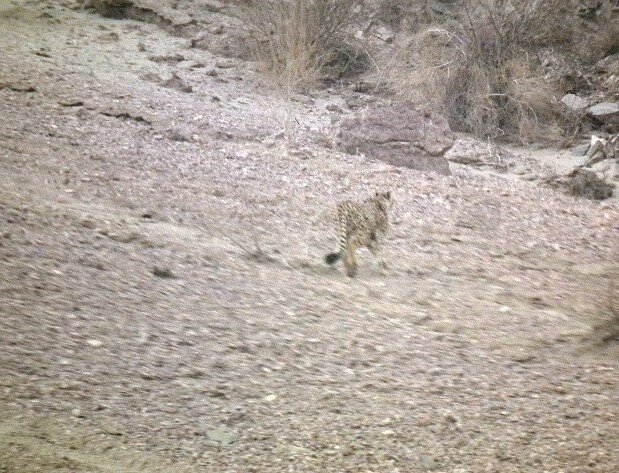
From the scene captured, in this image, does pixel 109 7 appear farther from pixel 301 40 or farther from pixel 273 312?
pixel 273 312

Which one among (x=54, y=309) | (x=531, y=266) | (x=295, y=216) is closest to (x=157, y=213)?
(x=295, y=216)

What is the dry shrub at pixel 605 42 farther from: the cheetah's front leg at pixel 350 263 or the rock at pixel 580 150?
the cheetah's front leg at pixel 350 263

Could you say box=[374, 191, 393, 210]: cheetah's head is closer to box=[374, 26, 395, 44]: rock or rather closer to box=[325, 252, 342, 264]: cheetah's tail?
box=[325, 252, 342, 264]: cheetah's tail

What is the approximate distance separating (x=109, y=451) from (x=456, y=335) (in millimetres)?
2126

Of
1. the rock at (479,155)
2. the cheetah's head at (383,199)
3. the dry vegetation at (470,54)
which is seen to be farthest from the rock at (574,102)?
the cheetah's head at (383,199)

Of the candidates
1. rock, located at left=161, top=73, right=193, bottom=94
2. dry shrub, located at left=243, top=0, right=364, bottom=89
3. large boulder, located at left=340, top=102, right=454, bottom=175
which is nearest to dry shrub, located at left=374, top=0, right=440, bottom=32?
dry shrub, located at left=243, top=0, right=364, bottom=89

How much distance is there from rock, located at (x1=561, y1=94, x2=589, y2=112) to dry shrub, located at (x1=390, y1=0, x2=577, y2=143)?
15 centimetres

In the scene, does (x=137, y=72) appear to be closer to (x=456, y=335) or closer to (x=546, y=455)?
(x=456, y=335)

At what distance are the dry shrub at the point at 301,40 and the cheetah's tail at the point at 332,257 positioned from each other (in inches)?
239

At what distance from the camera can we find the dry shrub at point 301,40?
11758mm

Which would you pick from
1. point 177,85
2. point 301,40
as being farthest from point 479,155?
point 177,85

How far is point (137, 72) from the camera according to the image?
10891 millimetres

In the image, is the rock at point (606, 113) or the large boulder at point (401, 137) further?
the rock at point (606, 113)

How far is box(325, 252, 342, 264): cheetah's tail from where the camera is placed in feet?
17.9
